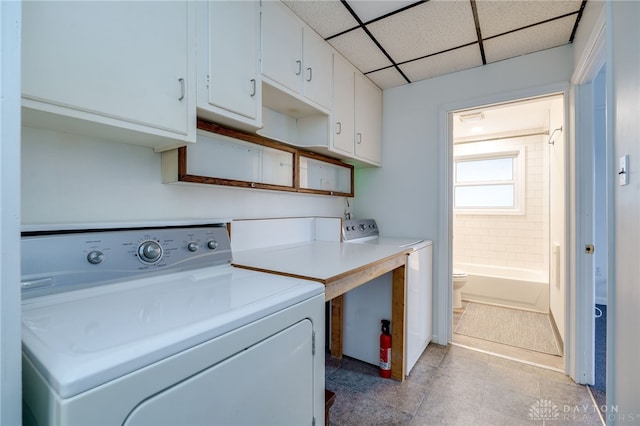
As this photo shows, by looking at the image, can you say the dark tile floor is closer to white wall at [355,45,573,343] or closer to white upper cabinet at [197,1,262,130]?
white wall at [355,45,573,343]

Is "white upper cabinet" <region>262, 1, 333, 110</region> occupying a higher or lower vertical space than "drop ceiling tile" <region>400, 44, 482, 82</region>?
lower

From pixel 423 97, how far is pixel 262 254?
6.72 feet

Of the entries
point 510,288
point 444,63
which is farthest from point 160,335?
point 510,288

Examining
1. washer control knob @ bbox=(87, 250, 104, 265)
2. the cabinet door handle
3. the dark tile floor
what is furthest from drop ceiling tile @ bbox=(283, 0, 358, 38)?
the dark tile floor

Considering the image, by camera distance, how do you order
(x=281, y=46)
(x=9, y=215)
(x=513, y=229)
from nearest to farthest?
(x=9, y=215), (x=281, y=46), (x=513, y=229)

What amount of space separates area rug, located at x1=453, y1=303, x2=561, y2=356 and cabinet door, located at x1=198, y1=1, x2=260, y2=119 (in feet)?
8.96

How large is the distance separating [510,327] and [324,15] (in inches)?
124

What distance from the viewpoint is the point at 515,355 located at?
2303 millimetres

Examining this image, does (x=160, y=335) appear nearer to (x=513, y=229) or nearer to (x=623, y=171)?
(x=623, y=171)

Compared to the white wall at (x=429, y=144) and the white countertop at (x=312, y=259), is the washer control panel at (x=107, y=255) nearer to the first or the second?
the white countertop at (x=312, y=259)

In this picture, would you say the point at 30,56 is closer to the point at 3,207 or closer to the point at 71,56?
the point at 71,56

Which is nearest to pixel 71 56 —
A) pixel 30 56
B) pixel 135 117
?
pixel 30 56

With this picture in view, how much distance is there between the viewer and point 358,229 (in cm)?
254

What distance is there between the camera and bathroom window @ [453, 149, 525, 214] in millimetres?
4105
